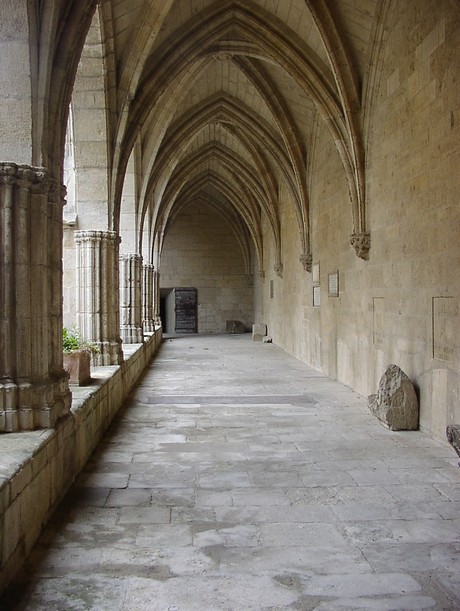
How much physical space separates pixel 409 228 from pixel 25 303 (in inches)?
168

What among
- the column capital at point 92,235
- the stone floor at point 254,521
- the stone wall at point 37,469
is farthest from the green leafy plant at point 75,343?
the column capital at point 92,235

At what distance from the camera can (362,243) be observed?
782 centimetres

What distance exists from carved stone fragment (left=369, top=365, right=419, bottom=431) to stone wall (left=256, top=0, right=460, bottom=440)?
0.34 feet

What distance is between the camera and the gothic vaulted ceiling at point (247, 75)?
7.02 metres

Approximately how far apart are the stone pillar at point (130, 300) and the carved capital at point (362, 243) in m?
4.96

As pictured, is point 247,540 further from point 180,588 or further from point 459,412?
point 459,412

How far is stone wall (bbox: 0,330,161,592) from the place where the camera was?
8.75 feet

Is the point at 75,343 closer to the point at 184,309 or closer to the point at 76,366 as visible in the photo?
the point at 76,366

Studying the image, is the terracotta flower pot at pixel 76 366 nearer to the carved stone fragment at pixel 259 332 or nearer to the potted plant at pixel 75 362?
the potted plant at pixel 75 362

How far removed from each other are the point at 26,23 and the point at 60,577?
3.17m

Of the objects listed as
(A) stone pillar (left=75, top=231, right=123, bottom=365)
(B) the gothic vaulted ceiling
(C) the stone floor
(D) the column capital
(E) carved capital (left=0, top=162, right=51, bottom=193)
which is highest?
(B) the gothic vaulted ceiling

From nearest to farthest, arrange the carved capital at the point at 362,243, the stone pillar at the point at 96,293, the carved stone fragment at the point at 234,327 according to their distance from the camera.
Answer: the stone pillar at the point at 96,293
the carved capital at the point at 362,243
the carved stone fragment at the point at 234,327

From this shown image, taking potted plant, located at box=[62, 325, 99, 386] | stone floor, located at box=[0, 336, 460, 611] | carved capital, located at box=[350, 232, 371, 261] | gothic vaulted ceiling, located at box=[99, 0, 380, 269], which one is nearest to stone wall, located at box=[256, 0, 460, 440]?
carved capital, located at box=[350, 232, 371, 261]

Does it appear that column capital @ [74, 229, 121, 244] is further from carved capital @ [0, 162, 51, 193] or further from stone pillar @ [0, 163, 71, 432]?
carved capital @ [0, 162, 51, 193]
